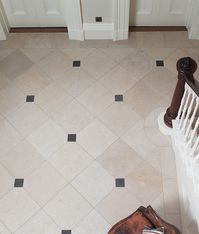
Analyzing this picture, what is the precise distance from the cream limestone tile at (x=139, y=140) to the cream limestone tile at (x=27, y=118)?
40.8 inches

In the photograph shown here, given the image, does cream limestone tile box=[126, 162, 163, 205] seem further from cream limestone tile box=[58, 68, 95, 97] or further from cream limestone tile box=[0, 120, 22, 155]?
cream limestone tile box=[0, 120, 22, 155]

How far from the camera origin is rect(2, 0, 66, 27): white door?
435cm

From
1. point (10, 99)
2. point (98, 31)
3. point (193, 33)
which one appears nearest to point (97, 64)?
point (98, 31)

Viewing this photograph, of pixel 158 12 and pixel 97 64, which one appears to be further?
pixel 158 12

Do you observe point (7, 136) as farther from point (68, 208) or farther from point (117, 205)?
point (117, 205)

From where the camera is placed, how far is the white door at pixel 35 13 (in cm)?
435

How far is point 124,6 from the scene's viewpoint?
158 inches

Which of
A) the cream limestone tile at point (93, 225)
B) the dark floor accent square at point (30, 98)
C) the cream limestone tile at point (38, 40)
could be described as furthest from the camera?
the cream limestone tile at point (38, 40)

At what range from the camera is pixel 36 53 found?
447cm

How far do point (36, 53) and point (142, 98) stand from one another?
1577 mm

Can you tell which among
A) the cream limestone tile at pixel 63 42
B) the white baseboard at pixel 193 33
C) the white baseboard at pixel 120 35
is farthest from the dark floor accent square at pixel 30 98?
the white baseboard at pixel 193 33

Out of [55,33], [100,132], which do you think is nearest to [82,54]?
[55,33]

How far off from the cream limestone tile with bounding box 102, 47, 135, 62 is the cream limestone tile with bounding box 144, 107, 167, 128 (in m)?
0.90

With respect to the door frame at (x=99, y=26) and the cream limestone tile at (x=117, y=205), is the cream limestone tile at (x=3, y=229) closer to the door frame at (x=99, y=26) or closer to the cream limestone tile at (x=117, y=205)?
the cream limestone tile at (x=117, y=205)
